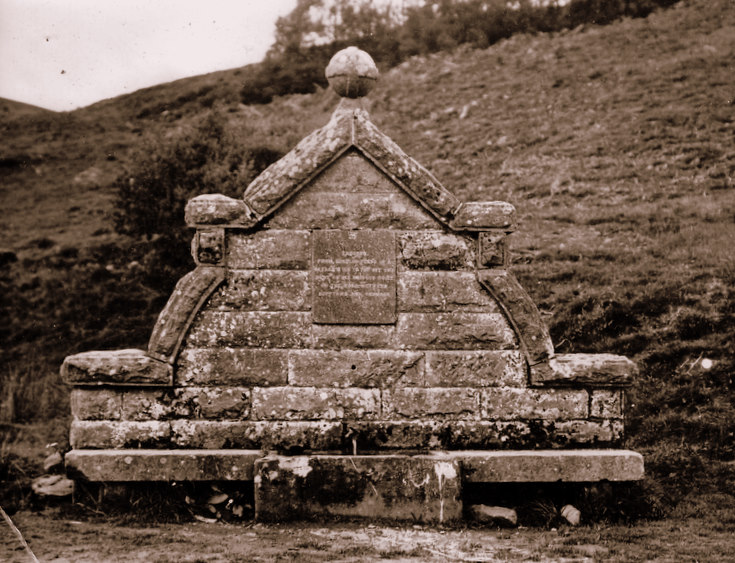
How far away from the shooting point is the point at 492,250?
654 centimetres

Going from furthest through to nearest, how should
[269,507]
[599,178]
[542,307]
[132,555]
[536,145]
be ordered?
[536,145] < [599,178] < [542,307] < [269,507] < [132,555]

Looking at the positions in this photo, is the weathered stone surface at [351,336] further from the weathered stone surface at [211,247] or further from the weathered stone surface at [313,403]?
the weathered stone surface at [211,247]

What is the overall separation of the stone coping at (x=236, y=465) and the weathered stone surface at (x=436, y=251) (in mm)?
1492

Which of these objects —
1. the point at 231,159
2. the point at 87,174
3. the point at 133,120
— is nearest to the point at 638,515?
the point at 231,159

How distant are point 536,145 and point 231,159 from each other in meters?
8.58

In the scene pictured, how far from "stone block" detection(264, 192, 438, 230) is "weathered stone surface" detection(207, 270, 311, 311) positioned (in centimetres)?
41

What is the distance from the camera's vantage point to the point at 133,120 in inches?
1099

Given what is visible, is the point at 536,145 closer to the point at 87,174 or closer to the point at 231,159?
the point at 231,159

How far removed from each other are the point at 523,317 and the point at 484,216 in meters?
0.86

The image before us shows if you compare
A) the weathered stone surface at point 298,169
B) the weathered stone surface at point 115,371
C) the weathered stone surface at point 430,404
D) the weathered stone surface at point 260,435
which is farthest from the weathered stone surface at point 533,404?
the weathered stone surface at point 115,371

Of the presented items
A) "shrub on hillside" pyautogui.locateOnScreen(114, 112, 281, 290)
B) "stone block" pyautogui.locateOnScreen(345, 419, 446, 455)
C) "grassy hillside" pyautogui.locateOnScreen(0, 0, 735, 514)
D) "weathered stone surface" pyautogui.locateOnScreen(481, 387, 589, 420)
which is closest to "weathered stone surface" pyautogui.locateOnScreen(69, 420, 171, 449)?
"stone block" pyautogui.locateOnScreen(345, 419, 446, 455)

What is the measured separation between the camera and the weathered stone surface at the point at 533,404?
254 inches

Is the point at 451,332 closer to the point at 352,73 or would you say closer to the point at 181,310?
the point at 181,310

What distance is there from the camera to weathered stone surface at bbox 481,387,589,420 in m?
6.44
